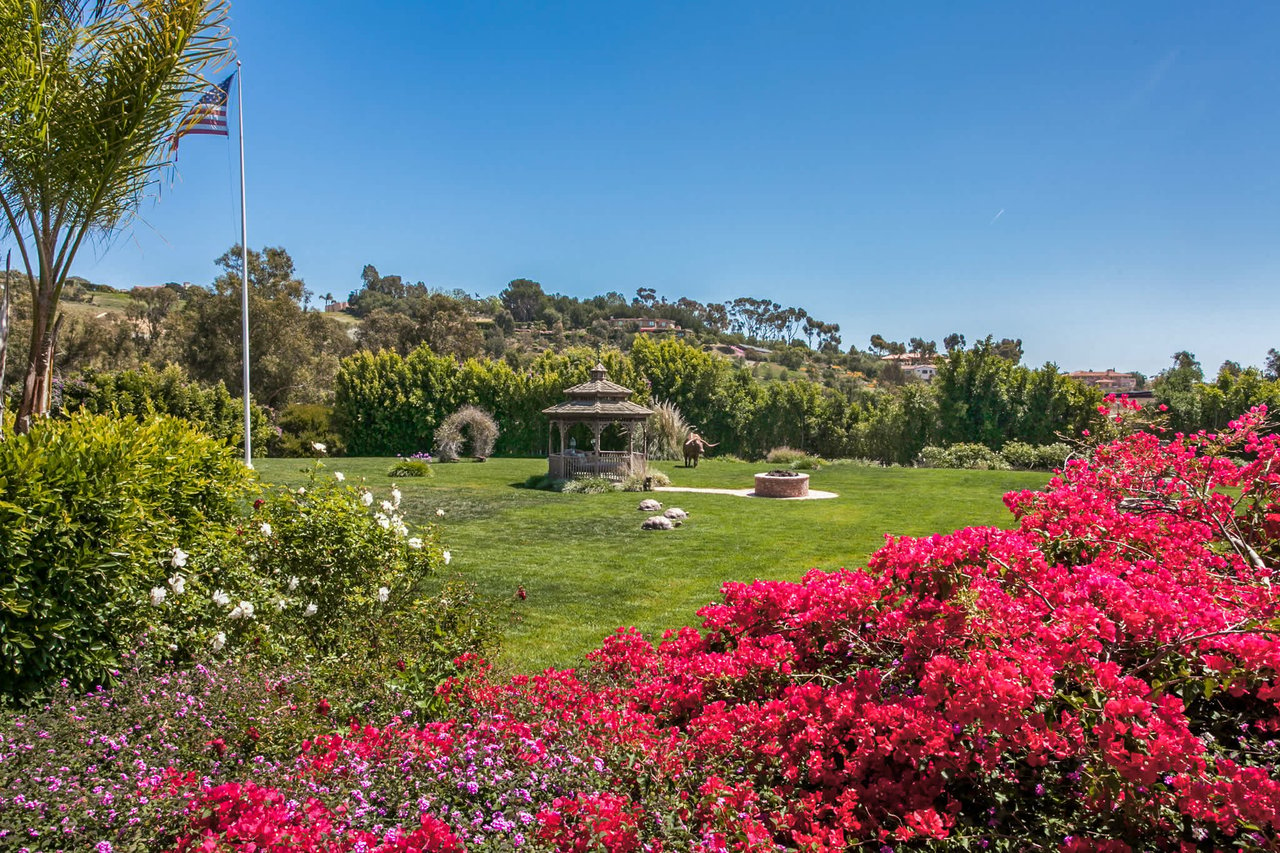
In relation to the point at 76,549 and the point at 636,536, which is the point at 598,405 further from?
the point at 76,549

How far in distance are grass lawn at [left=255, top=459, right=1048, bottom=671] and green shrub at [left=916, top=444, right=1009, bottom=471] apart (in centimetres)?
344

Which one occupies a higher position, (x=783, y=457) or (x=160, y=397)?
(x=160, y=397)

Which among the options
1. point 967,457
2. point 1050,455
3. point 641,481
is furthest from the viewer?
point 967,457

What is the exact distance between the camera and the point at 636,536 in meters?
10.9

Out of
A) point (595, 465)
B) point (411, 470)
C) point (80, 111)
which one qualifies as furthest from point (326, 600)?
point (411, 470)

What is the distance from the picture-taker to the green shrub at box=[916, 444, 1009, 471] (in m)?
22.2

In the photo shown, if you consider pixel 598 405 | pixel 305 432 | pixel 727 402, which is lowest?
pixel 305 432

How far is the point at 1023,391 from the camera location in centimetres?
2448

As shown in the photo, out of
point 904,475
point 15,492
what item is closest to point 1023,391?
point 904,475

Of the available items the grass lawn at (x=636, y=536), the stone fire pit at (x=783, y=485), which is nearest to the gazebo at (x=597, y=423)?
the grass lawn at (x=636, y=536)

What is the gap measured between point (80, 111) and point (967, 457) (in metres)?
23.8

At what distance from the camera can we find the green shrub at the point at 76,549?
10.6 ft

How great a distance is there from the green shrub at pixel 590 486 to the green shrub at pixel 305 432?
1359 cm

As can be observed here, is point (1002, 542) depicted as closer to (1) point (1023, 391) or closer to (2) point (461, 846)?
(2) point (461, 846)
